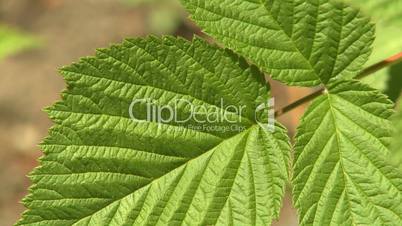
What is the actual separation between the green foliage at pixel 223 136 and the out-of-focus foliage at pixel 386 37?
11.3 inches

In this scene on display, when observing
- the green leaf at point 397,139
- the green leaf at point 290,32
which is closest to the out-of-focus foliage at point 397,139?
the green leaf at point 397,139

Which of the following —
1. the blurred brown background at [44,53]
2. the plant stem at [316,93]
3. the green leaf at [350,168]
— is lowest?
the green leaf at [350,168]

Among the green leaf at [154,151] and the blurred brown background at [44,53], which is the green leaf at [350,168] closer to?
the green leaf at [154,151]

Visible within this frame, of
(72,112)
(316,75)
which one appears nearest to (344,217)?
(316,75)

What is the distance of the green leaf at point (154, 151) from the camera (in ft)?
4.88

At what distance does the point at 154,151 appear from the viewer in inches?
60.9

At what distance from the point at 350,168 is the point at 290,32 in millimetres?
382

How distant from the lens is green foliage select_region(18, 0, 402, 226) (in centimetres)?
147

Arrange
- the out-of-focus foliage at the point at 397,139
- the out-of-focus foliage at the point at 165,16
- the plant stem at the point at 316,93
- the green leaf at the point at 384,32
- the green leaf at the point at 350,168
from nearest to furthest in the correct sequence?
the out-of-focus foliage at the point at 397,139, the green leaf at the point at 350,168, the plant stem at the point at 316,93, the green leaf at the point at 384,32, the out-of-focus foliage at the point at 165,16

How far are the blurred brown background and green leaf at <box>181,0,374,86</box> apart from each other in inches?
115

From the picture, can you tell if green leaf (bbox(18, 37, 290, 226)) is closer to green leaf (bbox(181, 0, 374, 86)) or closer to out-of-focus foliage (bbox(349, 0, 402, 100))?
green leaf (bbox(181, 0, 374, 86))

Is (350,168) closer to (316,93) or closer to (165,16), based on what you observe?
(316,93)

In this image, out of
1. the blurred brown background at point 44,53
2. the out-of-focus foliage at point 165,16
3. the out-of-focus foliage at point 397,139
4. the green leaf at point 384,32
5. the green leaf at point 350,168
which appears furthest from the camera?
the out-of-focus foliage at point 165,16

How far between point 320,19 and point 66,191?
0.78 meters
